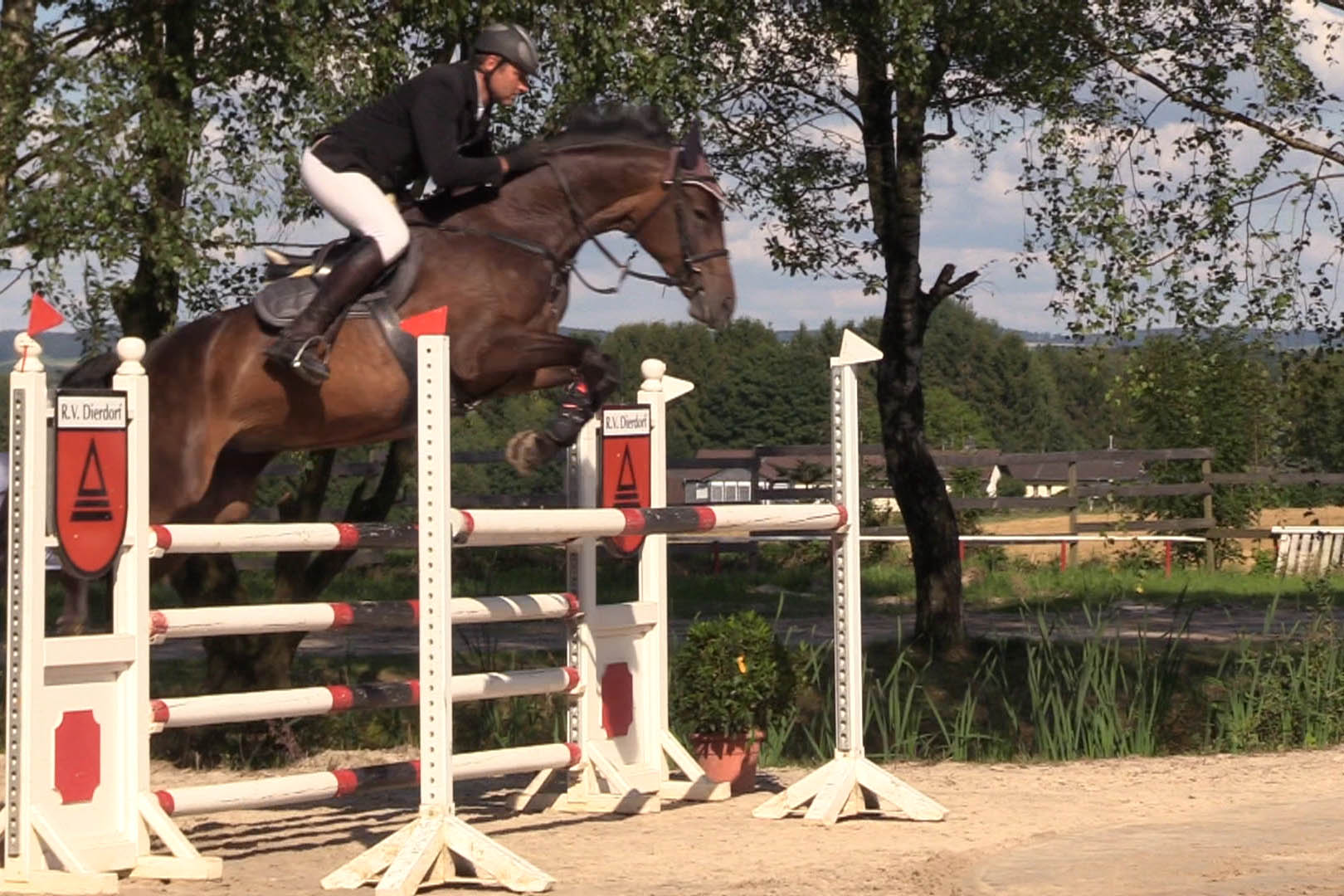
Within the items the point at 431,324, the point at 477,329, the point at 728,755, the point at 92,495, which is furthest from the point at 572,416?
the point at 728,755

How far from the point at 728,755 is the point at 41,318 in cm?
296

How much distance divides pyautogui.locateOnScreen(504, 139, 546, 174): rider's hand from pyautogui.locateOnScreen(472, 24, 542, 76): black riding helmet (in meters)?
0.46

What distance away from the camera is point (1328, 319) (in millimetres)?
10500

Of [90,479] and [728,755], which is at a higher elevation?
[90,479]

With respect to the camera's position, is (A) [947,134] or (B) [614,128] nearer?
(B) [614,128]

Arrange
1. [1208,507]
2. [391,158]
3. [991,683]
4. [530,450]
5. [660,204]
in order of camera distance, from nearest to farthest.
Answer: [530,450], [391,158], [660,204], [991,683], [1208,507]

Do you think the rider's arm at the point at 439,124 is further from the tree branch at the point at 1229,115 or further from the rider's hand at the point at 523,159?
the tree branch at the point at 1229,115

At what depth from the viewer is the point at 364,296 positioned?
19.4ft

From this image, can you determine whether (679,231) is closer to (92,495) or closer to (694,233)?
(694,233)

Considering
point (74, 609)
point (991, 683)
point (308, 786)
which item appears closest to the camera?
point (308, 786)

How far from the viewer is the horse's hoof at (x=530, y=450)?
5.81 m

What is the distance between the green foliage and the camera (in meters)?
6.84

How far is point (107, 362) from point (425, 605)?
5.79ft

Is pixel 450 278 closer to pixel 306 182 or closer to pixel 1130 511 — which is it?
pixel 306 182
